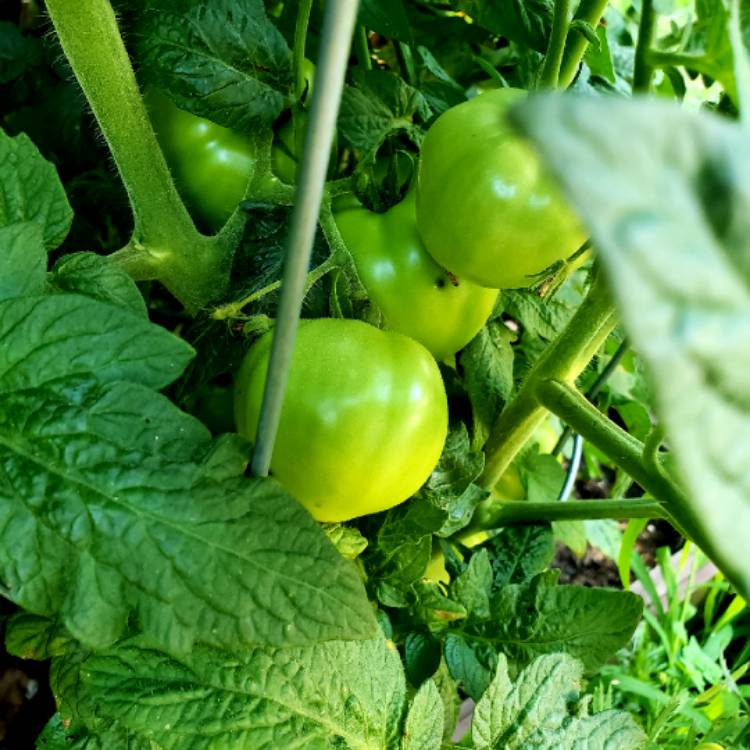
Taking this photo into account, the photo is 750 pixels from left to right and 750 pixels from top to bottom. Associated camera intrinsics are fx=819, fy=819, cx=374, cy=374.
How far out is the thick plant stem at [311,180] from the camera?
0.24 m

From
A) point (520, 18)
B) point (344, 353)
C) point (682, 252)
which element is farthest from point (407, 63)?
point (682, 252)

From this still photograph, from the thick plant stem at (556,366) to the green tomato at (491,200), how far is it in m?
0.06

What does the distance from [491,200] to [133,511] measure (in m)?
0.27

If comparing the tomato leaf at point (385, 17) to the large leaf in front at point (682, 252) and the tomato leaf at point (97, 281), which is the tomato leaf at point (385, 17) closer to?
the tomato leaf at point (97, 281)

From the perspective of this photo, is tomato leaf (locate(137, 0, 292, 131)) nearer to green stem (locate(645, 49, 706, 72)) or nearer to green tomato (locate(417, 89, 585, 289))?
green tomato (locate(417, 89, 585, 289))

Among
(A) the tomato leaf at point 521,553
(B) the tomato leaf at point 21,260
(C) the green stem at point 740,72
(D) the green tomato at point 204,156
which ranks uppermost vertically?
(C) the green stem at point 740,72

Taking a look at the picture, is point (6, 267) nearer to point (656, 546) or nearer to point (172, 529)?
point (172, 529)

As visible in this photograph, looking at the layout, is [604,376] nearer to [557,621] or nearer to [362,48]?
[557,621]

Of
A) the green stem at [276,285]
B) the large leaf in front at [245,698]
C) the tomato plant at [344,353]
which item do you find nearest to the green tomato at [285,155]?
the tomato plant at [344,353]

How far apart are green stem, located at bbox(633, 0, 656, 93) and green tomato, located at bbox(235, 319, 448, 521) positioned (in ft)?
0.70

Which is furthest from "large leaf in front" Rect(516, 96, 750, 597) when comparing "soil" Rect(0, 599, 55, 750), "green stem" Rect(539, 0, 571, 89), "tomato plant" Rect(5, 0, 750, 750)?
"soil" Rect(0, 599, 55, 750)

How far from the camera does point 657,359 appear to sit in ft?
0.47

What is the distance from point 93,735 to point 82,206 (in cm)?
50

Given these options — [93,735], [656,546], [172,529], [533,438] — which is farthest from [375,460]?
[656,546]
